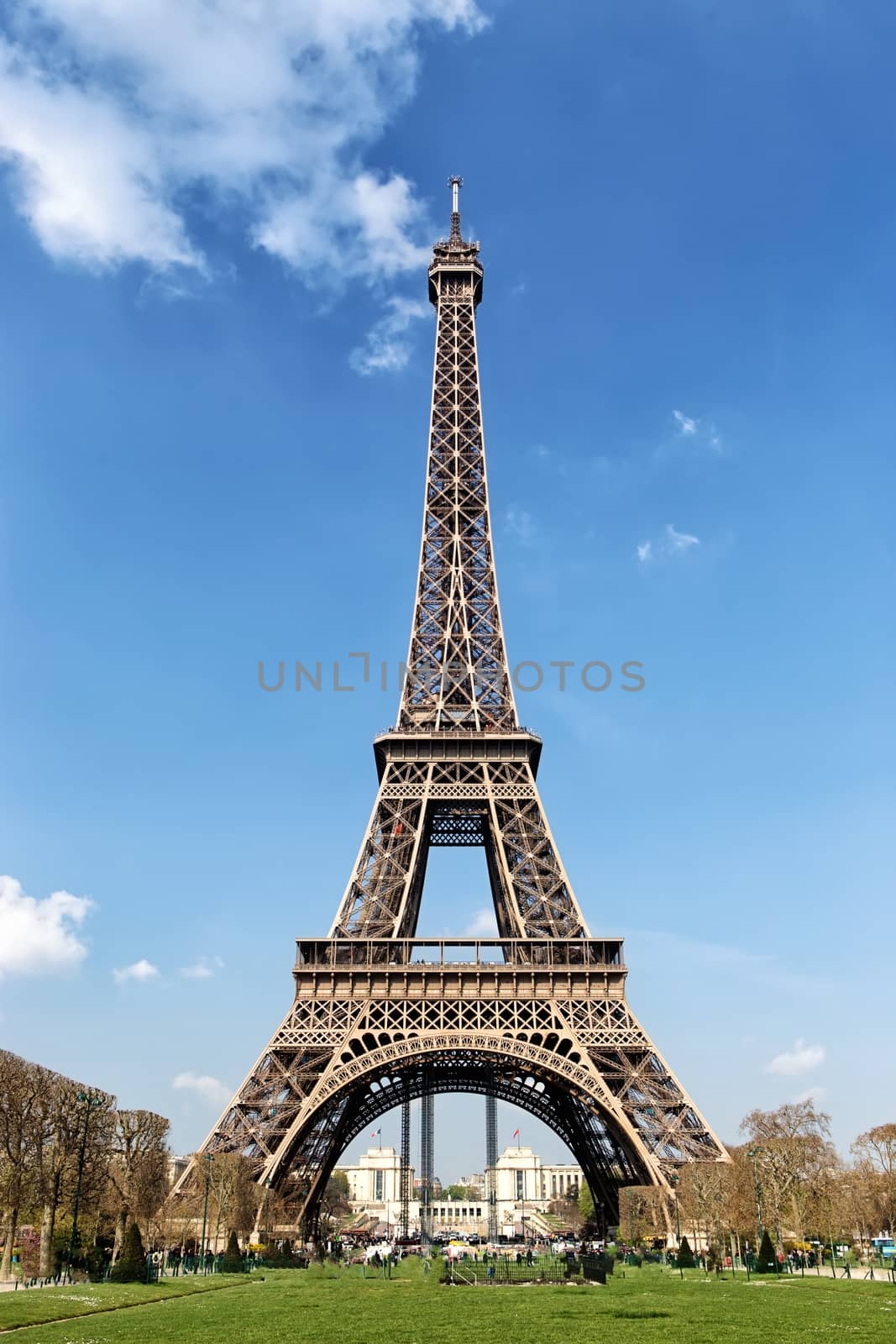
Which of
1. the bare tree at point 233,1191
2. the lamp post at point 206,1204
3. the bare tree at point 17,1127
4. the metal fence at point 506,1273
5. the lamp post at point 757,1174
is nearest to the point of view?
the bare tree at point 17,1127

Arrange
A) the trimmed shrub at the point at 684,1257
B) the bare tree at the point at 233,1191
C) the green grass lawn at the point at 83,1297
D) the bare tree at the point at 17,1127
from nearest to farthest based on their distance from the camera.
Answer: the green grass lawn at the point at 83,1297 < the trimmed shrub at the point at 684,1257 < the bare tree at the point at 17,1127 < the bare tree at the point at 233,1191

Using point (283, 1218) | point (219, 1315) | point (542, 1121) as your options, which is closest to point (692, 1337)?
point (219, 1315)

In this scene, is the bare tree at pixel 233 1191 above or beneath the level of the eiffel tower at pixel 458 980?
beneath

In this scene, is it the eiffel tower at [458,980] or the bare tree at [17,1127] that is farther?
the eiffel tower at [458,980]

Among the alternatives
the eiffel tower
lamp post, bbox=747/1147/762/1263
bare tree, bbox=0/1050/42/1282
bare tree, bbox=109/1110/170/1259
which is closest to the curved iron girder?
the eiffel tower

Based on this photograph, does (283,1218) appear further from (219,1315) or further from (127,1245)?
(219,1315)

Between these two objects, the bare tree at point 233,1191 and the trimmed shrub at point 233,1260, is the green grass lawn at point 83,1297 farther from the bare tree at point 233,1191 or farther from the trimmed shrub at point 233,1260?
the bare tree at point 233,1191

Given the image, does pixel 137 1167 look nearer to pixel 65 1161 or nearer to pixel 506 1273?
pixel 65 1161

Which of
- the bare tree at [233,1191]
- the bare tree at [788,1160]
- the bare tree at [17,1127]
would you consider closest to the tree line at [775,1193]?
the bare tree at [788,1160]
